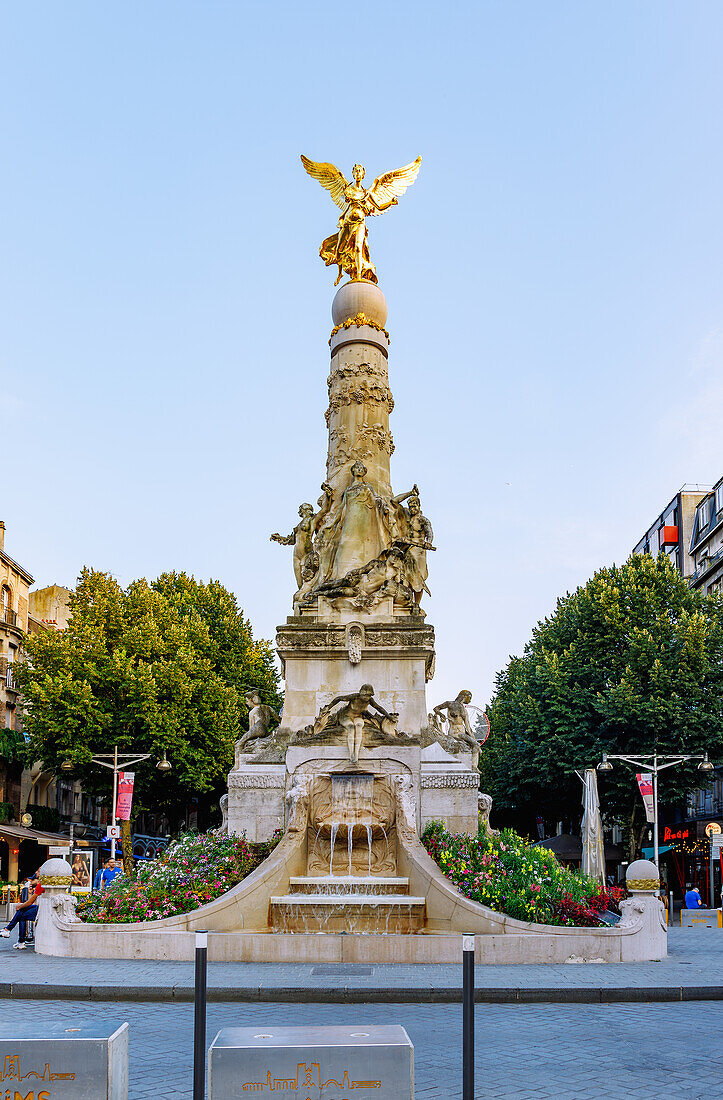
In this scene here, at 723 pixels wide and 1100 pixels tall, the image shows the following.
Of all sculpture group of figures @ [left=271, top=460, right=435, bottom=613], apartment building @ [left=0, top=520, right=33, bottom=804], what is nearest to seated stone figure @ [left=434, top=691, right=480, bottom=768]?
sculpture group of figures @ [left=271, top=460, right=435, bottom=613]

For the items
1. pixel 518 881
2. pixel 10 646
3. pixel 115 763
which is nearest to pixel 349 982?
pixel 518 881

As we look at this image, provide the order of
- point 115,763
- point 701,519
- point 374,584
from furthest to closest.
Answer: point 701,519, point 115,763, point 374,584

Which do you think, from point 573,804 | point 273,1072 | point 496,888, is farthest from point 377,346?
point 573,804

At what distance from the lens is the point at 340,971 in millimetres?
13234

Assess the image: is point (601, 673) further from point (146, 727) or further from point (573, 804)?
point (146, 727)

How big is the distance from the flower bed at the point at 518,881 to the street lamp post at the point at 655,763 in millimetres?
16898

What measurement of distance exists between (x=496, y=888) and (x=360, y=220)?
16257mm

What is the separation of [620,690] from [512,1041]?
28.8 metres

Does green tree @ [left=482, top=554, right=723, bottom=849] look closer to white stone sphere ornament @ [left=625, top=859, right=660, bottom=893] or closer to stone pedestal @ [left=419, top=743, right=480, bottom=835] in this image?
stone pedestal @ [left=419, top=743, right=480, bottom=835]

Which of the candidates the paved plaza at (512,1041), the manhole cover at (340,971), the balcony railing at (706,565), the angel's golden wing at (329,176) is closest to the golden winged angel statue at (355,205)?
the angel's golden wing at (329,176)

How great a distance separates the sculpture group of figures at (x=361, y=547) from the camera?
71.9 ft

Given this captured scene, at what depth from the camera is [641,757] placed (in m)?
35.7

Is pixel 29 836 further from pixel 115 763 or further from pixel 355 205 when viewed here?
pixel 355 205

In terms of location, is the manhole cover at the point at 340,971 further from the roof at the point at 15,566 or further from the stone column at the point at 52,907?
the roof at the point at 15,566
